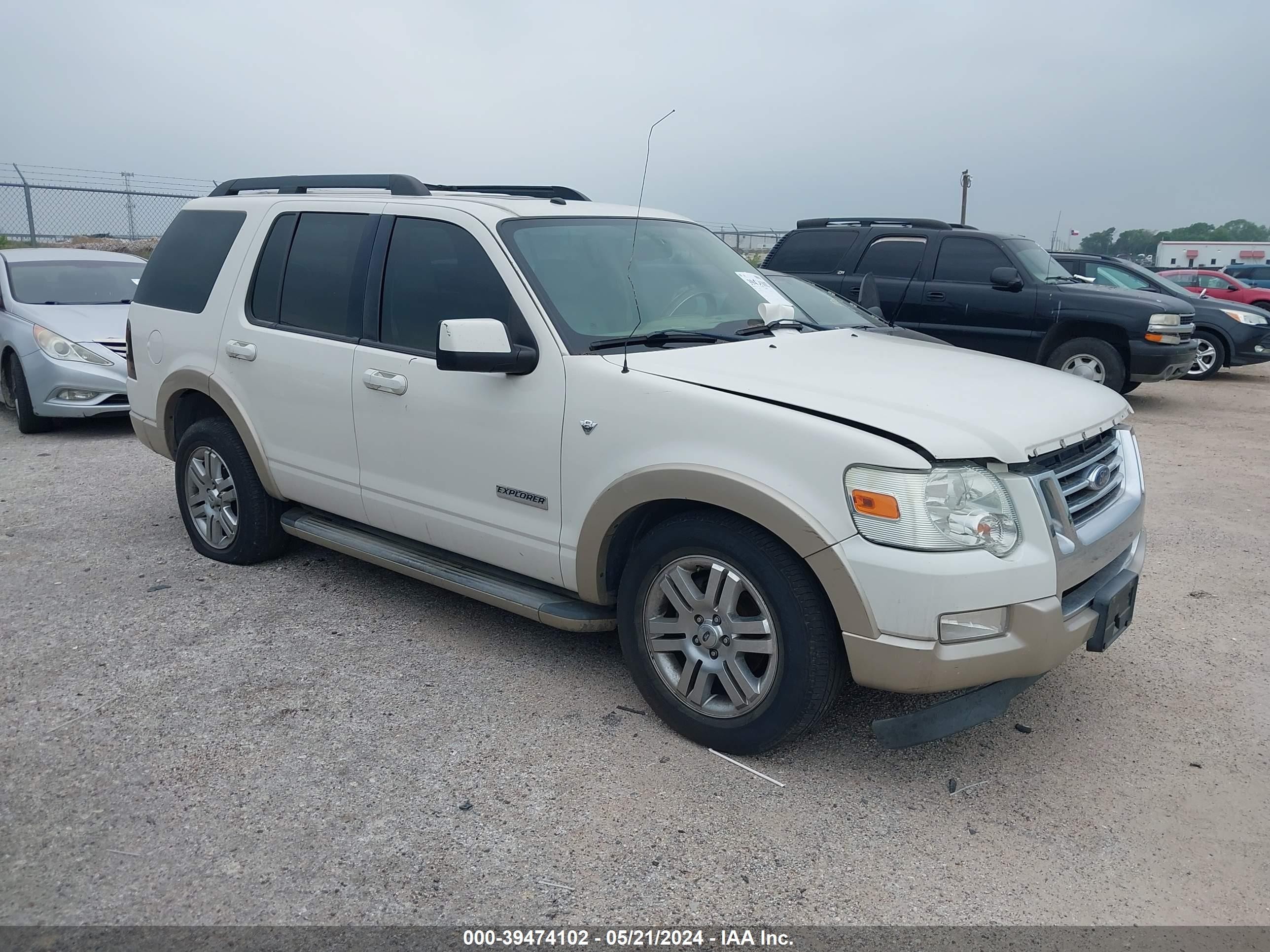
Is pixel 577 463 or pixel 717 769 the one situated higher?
pixel 577 463

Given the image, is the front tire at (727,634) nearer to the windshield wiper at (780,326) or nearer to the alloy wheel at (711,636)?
the alloy wheel at (711,636)

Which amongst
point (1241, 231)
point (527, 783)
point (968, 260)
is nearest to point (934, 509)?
point (527, 783)

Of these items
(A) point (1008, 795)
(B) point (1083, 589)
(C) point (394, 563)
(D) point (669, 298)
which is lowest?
(A) point (1008, 795)

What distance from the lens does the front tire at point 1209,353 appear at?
43.3ft

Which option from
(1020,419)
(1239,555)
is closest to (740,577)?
(1020,419)

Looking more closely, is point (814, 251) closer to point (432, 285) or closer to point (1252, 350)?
point (1252, 350)

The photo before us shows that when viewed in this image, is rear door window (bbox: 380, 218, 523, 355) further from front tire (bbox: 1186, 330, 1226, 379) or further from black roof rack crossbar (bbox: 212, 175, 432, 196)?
front tire (bbox: 1186, 330, 1226, 379)

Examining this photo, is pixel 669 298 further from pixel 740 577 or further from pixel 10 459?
pixel 10 459

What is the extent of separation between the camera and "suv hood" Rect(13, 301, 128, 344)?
849 centimetres

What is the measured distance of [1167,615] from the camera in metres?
4.71

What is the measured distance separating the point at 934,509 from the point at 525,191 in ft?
9.20

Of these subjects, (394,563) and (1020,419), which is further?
(394,563)

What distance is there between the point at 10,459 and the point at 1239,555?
8431 mm

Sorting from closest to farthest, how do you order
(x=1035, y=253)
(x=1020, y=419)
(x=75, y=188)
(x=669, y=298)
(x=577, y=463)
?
(x=1020, y=419), (x=577, y=463), (x=669, y=298), (x=1035, y=253), (x=75, y=188)
